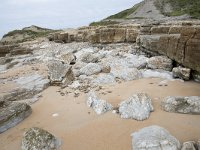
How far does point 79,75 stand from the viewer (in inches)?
393

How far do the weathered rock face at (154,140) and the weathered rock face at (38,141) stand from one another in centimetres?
162

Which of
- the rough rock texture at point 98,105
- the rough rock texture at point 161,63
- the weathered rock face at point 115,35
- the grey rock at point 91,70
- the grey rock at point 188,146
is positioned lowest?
the rough rock texture at point 98,105

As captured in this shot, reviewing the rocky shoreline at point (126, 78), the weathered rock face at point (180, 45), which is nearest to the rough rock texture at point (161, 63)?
the rocky shoreline at point (126, 78)

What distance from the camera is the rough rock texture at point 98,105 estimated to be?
6199mm

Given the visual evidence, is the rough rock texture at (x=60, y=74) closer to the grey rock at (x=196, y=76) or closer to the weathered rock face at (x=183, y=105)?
the weathered rock face at (x=183, y=105)

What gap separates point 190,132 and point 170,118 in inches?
26.7

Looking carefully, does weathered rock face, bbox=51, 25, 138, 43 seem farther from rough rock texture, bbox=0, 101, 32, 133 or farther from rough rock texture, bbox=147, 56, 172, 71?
rough rock texture, bbox=0, 101, 32, 133

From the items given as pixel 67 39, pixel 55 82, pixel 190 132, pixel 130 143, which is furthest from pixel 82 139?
pixel 67 39

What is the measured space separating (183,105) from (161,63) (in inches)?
152

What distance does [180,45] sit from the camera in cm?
842

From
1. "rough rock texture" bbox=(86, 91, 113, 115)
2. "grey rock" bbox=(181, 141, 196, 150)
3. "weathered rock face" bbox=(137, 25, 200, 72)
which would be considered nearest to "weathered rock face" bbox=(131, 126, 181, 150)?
"grey rock" bbox=(181, 141, 196, 150)

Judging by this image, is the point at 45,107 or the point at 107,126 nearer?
the point at 107,126

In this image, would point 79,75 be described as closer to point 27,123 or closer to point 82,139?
point 27,123

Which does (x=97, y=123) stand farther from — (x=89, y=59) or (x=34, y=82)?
(x=89, y=59)
